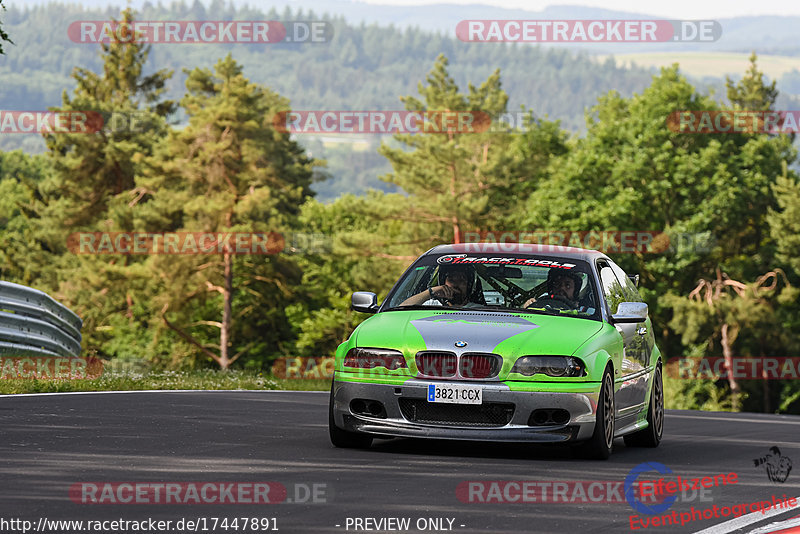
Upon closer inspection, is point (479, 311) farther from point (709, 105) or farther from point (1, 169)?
point (1, 169)

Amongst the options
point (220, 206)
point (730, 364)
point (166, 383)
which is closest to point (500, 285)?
point (166, 383)

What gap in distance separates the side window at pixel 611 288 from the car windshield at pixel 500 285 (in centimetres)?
23

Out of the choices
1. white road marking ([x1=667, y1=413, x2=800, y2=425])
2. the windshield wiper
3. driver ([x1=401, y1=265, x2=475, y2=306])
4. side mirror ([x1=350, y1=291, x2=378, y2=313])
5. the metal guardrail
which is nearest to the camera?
the windshield wiper

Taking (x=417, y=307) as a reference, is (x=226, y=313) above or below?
above

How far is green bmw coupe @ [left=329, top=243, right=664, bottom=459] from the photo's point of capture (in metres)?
10.2

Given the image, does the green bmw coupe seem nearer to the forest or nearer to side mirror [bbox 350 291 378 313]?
side mirror [bbox 350 291 378 313]

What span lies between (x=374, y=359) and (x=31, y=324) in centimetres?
1101

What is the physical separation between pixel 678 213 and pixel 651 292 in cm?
431

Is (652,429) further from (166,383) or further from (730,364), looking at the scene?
(730,364)

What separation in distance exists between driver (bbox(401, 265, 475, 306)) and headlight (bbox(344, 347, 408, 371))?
1057 millimetres

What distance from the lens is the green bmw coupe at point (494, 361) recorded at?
10.2 metres

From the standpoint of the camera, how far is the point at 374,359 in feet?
34.5

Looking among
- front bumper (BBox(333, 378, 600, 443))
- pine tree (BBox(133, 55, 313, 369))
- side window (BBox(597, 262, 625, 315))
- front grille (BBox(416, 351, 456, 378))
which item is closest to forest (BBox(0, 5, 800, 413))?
pine tree (BBox(133, 55, 313, 369))

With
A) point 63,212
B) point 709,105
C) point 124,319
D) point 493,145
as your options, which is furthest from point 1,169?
point 709,105
